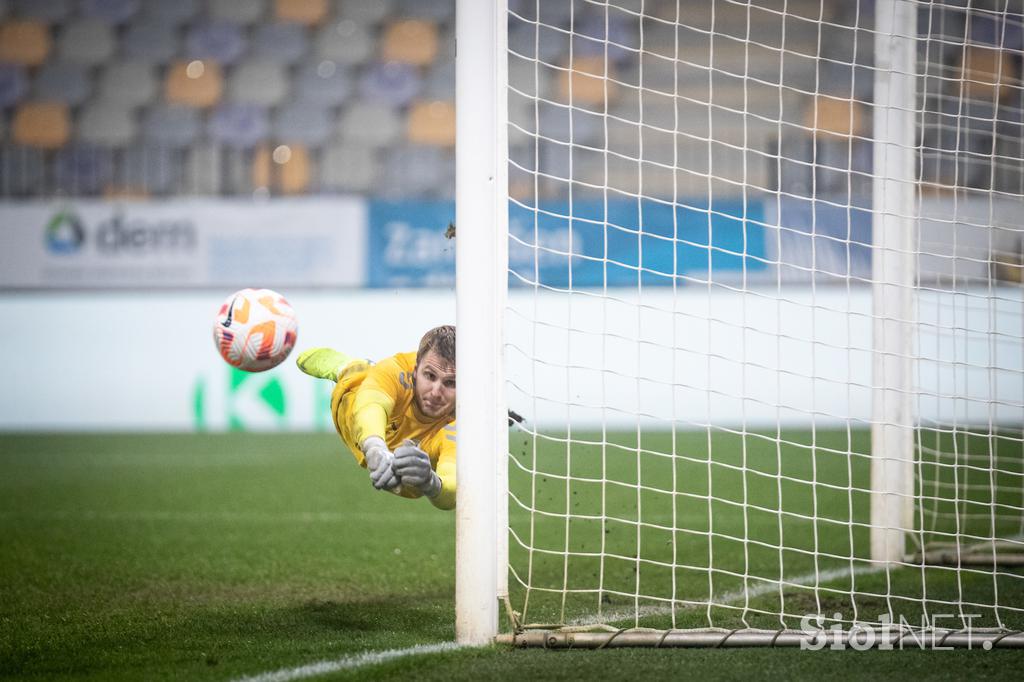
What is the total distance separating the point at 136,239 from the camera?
45.8ft

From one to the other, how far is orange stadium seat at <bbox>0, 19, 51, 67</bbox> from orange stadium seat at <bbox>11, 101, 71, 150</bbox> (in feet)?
2.62

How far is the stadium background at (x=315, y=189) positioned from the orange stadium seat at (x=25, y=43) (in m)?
0.44

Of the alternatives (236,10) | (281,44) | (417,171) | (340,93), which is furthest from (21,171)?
(417,171)

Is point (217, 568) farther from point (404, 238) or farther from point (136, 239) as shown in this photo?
point (136, 239)

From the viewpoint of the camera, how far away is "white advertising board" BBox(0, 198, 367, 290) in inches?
540

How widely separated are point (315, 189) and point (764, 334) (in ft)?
35.1

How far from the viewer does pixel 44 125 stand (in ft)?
53.6

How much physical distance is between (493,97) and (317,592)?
2144 mm

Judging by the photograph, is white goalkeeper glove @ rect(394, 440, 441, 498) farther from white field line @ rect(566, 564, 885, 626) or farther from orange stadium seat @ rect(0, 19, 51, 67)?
orange stadium seat @ rect(0, 19, 51, 67)

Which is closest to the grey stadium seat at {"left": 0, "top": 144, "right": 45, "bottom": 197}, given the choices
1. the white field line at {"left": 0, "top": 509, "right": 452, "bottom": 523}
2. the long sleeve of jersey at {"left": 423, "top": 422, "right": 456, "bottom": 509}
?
the white field line at {"left": 0, "top": 509, "right": 452, "bottom": 523}

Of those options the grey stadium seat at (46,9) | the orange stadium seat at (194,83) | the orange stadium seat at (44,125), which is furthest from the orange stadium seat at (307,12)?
the orange stadium seat at (44,125)

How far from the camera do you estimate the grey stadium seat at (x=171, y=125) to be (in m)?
15.7

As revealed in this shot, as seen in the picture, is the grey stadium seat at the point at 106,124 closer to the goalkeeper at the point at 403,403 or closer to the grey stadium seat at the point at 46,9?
the grey stadium seat at the point at 46,9

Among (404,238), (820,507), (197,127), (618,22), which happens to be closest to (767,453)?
(820,507)
